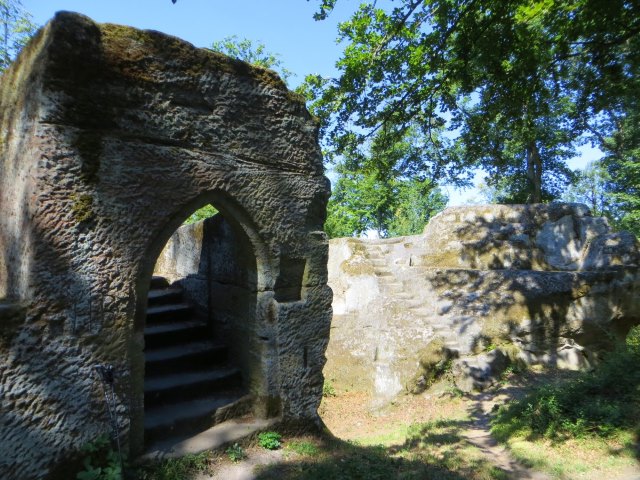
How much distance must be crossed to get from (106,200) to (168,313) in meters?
2.39

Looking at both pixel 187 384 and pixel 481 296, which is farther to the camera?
pixel 481 296

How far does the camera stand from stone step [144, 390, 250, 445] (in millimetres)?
3400

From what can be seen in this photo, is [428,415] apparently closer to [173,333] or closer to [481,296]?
[481,296]

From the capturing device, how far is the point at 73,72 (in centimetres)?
280

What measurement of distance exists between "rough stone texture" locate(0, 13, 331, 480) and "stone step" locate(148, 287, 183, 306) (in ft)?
6.76

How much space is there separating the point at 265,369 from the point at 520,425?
3.30 metres

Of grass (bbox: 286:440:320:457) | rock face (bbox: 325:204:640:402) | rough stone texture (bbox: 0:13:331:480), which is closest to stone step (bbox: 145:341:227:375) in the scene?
rough stone texture (bbox: 0:13:331:480)

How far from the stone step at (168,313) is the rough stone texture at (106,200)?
1682 millimetres

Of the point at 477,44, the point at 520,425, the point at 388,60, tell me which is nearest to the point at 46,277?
the point at 520,425

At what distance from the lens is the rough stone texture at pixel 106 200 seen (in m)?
2.66

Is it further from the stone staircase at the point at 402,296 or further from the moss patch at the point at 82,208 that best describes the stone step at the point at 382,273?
the moss patch at the point at 82,208

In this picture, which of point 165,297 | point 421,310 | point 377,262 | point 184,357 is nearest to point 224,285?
point 184,357

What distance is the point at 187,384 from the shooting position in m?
3.93

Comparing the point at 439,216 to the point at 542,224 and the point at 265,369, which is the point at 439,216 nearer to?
the point at 542,224
